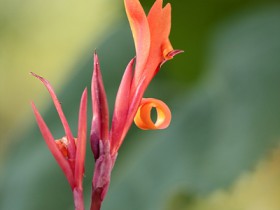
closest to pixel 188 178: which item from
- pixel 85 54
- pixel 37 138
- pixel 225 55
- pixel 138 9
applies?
pixel 225 55

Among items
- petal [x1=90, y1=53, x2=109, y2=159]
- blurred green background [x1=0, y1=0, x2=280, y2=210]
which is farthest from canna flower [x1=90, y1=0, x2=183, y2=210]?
blurred green background [x1=0, y1=0, x2=280, y2=210]

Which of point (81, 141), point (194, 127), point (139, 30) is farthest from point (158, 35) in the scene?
point (194, 127)

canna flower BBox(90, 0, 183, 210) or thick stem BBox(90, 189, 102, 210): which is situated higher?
canna flower BBox(90, 0, 183, 210)

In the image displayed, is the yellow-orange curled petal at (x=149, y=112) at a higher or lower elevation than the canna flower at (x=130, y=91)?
lower

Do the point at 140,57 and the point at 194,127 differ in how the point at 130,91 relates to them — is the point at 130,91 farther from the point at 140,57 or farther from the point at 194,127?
the point at 194,127

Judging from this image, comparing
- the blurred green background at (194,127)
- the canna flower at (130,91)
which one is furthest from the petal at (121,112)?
the blurred green background at (194,127)

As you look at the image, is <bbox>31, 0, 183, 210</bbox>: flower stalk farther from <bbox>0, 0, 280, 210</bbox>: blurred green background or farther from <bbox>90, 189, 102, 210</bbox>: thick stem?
<bbox>0, 0, 280, 210</bbox>: blurred green background

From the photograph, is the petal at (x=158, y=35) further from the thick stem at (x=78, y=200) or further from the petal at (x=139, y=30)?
the thick stem at (x=78, y=200)

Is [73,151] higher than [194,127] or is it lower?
Result: higher
